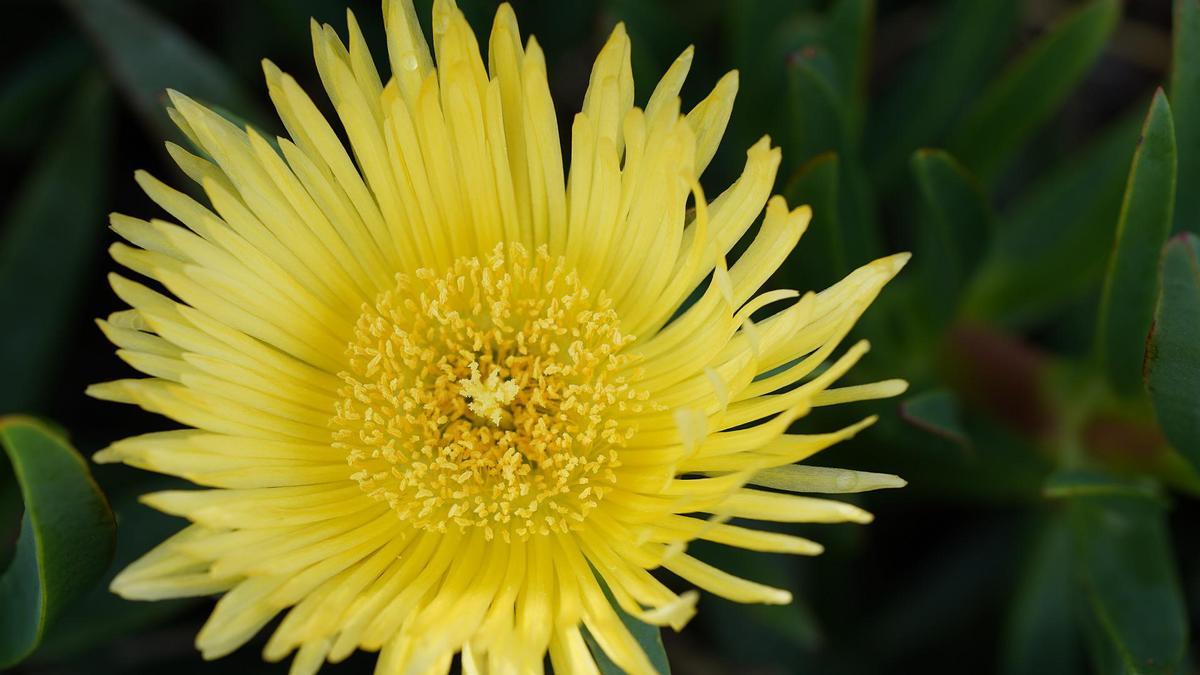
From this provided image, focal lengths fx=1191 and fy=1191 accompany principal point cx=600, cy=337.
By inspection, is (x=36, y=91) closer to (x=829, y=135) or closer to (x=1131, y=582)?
(x=829, y=135)

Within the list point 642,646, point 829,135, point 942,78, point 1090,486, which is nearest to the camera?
point 642,646

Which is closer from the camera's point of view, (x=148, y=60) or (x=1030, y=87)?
(x=148, y=60)

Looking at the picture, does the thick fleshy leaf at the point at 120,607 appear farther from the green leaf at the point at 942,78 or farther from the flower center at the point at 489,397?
the green leaf at the point at 942,78

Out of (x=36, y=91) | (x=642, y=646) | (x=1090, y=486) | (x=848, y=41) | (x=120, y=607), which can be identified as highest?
(x=848, y=41)

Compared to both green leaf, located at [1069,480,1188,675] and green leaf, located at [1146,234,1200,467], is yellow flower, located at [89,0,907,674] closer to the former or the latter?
green leaf, located at [1146,234,1200,467]

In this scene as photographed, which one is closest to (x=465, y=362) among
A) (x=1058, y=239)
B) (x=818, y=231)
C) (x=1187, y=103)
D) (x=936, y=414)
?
(x=818, y=231)

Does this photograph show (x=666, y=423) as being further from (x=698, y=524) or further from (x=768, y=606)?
(x=768, y=606)

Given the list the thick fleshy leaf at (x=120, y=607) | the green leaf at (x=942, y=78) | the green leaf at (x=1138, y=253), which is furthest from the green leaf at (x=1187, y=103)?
the thick fleshy leaf at (x=120, y=607)
